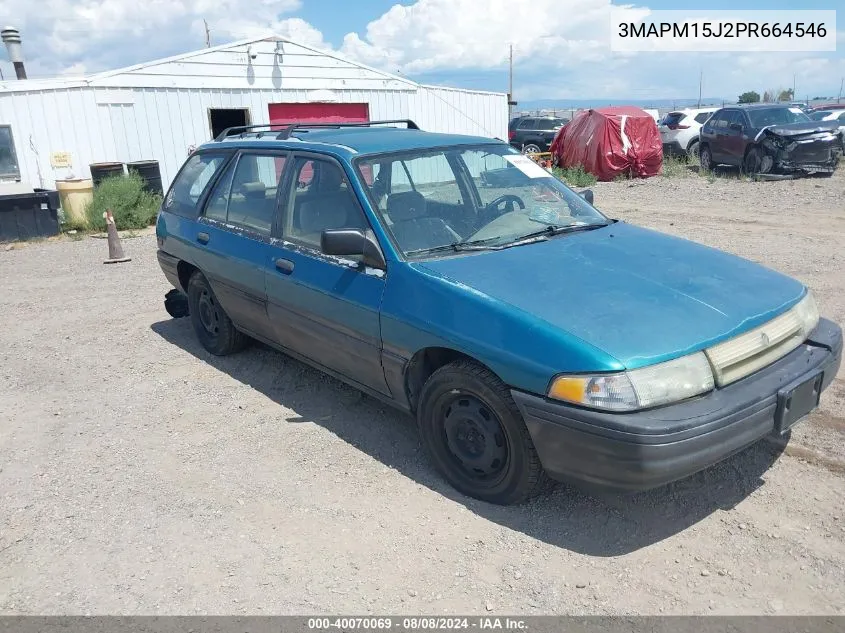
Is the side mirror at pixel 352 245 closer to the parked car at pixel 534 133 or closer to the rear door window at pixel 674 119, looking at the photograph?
the rear door window at pixel 674 119

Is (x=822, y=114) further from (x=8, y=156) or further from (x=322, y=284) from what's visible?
(x=322, y=284)

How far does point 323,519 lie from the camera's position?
344cm

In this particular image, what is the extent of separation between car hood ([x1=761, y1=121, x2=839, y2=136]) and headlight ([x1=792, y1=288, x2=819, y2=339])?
14.1 meters

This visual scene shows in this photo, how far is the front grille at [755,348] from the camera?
9.85ft

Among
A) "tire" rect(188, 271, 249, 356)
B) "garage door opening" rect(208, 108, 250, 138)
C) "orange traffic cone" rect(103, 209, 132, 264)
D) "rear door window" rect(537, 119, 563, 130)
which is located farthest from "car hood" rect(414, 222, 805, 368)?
"rear door window" rect(537, 119, 563, 130)

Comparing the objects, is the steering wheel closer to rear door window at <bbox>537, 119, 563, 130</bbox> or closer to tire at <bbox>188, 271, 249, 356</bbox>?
tire at <bbox>188, 271, 249, 356</bbox>

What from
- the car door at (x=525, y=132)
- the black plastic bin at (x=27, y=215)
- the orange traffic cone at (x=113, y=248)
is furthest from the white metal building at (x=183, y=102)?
the car door at (x=525, y=132)

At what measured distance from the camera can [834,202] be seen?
12.5m

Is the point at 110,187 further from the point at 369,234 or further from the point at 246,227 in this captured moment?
the point at 369,234

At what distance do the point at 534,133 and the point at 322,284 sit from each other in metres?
23.4

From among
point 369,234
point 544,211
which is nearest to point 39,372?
point 369,234

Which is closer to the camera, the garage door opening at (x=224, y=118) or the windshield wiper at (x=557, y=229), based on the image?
the windshield wiper at (x=557, y=229)

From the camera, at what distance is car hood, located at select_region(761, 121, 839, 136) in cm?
1570

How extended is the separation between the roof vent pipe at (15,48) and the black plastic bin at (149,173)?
461 cm
